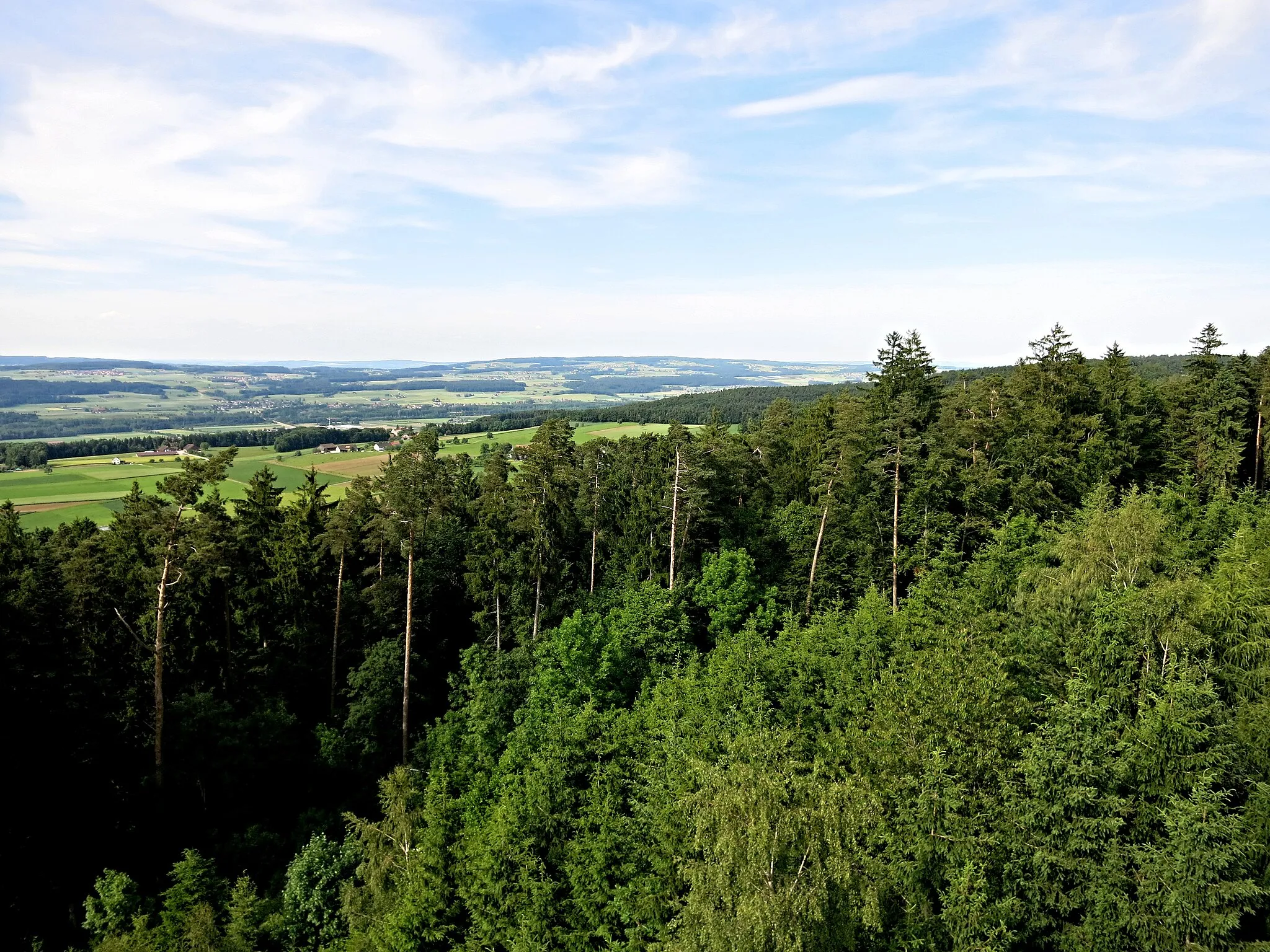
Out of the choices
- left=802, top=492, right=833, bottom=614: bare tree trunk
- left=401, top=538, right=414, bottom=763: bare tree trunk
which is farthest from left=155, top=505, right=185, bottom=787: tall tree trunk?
left=802, top=492, right=833, bottom=614: bare tree trunk

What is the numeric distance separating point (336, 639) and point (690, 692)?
23.7m

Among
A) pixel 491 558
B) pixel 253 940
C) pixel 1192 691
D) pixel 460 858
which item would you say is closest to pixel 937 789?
pixel 1192 691

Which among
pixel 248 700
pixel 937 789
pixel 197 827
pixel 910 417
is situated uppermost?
pixel 910 417

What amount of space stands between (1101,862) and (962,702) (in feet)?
16.3

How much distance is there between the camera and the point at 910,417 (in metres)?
39.0

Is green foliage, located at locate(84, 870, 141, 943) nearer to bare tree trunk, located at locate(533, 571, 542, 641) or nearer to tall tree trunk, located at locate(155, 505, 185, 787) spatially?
tall tree trunk, located at locate(155, 505, 185, 787)

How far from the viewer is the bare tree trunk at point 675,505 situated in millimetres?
41281

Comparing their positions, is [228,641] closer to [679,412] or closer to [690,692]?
[690,692]

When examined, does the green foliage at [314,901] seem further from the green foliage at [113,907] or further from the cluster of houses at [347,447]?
the cluster of houses at [347,447]

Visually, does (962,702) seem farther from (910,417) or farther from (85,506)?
(85,506)

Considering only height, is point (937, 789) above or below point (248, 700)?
above

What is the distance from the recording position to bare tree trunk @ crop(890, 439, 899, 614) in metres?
38.6

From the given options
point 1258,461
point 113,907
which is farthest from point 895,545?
point 1258,461

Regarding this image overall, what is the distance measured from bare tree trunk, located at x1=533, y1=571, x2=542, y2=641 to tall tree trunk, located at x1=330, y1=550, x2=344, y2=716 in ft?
35.3
